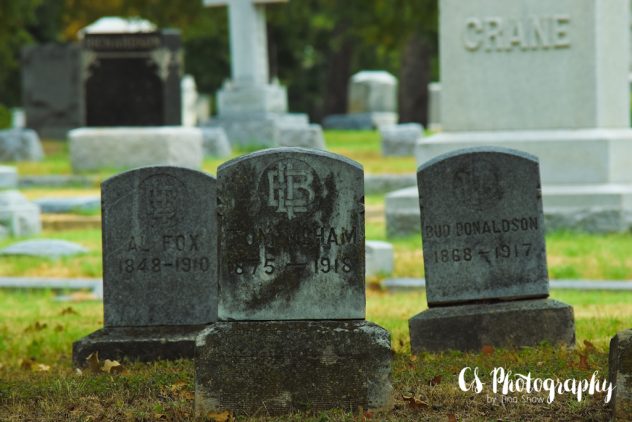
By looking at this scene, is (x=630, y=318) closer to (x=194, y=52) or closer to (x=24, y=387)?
(x=24, y=387)

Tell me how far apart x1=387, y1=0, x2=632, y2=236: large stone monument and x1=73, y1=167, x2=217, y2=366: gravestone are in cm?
540

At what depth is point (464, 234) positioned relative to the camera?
8023 mm

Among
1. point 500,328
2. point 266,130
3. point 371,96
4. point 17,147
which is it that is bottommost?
point 500,328

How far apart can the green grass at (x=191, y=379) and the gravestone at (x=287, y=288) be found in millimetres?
157

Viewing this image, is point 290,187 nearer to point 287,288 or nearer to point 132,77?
point 287,288

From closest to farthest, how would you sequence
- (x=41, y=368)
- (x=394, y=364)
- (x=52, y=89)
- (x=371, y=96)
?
(x=394, y=364) < (x=41, y=368) < (x=52, y=89) < (x=371, y=96)

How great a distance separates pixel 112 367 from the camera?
761cm

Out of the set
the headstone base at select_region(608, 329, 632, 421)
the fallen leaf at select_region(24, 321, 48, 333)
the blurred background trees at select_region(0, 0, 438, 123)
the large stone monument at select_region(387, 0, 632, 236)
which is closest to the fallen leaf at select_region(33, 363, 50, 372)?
the fallen leaf at select_region(24, 321, 48, 333)

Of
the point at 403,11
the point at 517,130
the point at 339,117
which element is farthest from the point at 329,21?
the point at 517,130

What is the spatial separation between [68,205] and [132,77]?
185 inches

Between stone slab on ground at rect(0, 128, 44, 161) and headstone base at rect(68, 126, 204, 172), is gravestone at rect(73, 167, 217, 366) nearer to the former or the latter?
headstone base at rect(68, 126, 204, 172)

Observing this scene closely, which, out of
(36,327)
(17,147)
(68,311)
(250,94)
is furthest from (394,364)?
(250,94)

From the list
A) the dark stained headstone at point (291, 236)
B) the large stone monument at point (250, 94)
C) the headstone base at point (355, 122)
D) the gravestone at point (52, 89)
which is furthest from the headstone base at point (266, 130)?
the dark stained headstone at point (291, 236)

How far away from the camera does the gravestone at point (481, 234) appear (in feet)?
26.1
